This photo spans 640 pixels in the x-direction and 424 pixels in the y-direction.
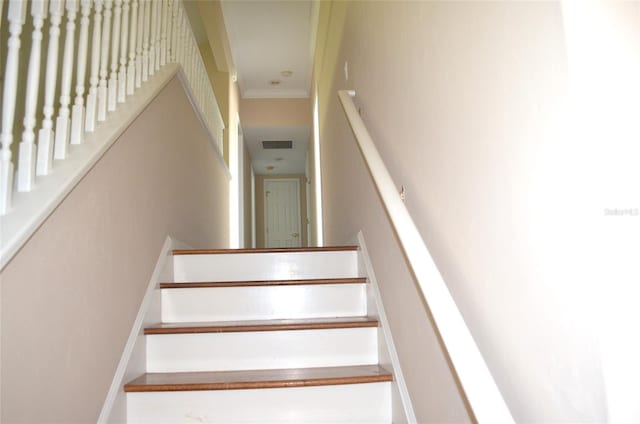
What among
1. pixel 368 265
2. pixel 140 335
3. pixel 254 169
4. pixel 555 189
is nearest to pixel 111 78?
pixel 140 335

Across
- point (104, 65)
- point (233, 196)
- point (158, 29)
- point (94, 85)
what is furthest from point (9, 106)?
point (233, 196)

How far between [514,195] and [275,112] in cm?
691

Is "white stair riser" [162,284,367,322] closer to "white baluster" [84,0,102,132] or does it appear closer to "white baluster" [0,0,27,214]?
"white baluster" [84,0,102,132]

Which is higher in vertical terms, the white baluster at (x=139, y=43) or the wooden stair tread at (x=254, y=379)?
the white baluster at (x=139, y=43)

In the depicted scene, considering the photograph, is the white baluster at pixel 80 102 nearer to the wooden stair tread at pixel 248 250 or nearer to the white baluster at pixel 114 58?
the white baluster at pixel 114 58

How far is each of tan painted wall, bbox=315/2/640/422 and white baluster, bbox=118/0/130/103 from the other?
1.08 metres

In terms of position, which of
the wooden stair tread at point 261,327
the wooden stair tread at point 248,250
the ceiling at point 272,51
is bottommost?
the wooden stair tread at point 261,327

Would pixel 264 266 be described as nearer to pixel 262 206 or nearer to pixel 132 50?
pixel 132 50

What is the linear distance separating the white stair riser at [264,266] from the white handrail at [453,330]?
1.35m

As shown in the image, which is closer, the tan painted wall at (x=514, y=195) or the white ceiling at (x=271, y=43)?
the tan painted wall at (x=514, y=195)

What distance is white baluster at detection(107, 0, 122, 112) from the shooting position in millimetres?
1791

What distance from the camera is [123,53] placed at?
6.40ft

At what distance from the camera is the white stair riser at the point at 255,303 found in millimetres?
2295

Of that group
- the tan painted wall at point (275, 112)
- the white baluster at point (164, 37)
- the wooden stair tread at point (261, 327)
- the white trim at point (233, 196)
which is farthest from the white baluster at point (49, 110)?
the tan painted wall at point (275, 112)
